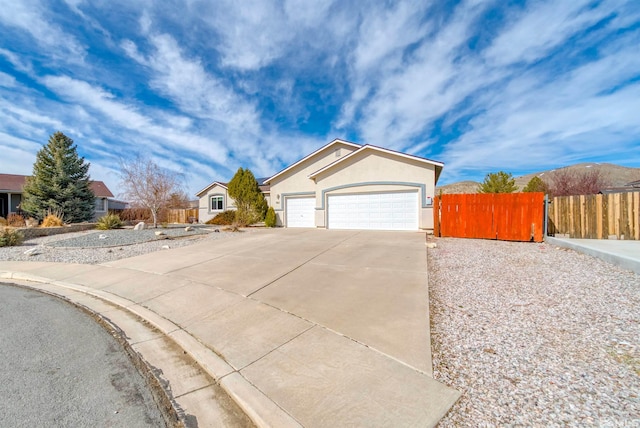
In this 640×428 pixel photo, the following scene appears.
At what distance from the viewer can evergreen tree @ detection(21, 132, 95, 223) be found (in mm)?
17172

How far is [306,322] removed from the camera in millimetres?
3750

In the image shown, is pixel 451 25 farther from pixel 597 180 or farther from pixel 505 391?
pixel 597 180

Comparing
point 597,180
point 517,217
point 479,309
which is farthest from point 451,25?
point 597,180

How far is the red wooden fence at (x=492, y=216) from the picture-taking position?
987cm


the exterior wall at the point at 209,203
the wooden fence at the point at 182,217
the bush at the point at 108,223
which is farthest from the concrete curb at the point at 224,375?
the wooden fence at the point at 182,217

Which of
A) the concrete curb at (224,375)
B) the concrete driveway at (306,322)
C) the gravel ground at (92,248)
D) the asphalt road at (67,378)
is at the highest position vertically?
the gravel ground at (92,248)

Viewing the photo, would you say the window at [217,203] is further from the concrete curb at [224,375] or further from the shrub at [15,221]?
the concrete curb at [224,375]

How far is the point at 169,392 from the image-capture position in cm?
259

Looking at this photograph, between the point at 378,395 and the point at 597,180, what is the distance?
3647 cm

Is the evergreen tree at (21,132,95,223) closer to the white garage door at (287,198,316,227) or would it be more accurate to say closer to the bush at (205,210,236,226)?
the bush at (205,210,236,226)

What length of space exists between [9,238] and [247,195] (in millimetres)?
11277

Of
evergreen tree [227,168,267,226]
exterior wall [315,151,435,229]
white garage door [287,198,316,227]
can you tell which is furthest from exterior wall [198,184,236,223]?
exterior wall [315,151,435,229]

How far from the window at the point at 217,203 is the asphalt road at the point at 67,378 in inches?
847

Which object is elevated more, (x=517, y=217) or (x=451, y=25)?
(x=451, y=25)
